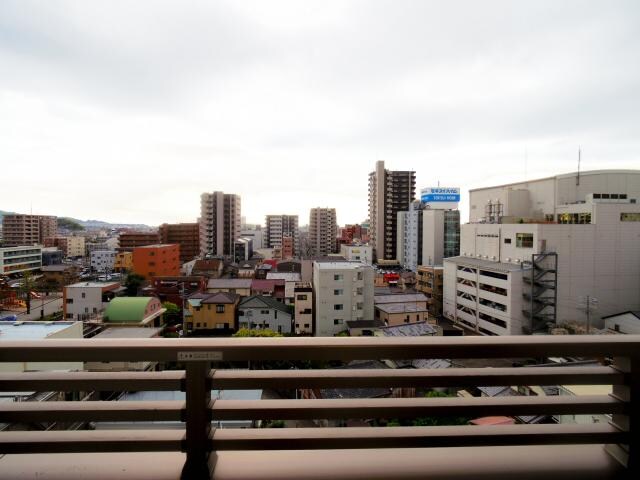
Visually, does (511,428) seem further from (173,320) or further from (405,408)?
(173,320)

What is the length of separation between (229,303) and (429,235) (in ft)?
58.5

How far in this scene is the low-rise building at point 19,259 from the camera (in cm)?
2661

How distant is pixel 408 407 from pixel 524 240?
649 inches

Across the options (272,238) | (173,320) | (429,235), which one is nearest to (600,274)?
(429,235)

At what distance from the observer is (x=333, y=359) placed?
0.89 meters

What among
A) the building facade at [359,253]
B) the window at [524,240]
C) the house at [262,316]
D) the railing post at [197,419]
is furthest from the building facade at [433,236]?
the railing post at [197,419]

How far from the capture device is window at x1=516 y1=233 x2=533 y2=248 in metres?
14.9

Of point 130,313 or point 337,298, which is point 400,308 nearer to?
point 337,298

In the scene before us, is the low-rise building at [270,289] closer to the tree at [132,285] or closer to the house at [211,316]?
the house at [211,316]

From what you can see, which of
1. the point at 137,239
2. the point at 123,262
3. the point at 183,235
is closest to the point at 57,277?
the point at 123,262

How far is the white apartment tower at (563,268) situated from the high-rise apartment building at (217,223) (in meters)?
Answer: 24.2

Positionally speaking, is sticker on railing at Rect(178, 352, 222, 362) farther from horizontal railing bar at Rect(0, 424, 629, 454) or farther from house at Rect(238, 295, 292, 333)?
house at Rect(238, 295, 292, 333)

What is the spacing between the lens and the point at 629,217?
15094 millimetres

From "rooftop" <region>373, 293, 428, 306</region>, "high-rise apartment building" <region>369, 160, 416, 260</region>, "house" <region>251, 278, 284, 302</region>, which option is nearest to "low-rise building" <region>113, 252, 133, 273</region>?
"house" <region>251, 278, 284, 302</region>
